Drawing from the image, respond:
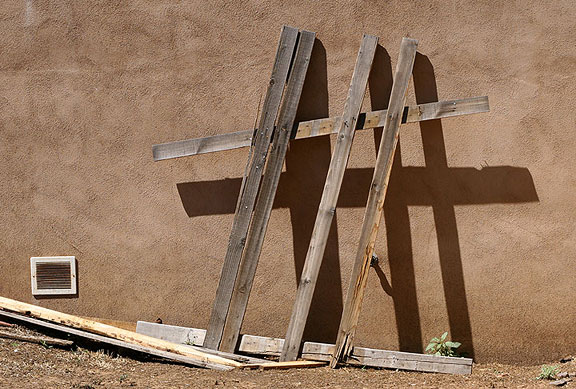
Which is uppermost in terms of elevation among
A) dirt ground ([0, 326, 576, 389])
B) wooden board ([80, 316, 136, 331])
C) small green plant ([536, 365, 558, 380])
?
small green plant ([536, 365, 558, 380])

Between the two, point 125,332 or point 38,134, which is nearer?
point 125,332

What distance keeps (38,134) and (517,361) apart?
405 centimetres

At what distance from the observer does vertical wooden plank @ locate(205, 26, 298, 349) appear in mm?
5020

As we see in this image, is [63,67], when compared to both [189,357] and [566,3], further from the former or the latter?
[566,3]

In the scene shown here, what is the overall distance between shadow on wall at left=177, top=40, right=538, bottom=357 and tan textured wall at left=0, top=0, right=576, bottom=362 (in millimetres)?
11

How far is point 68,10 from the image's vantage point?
5359 millimetres

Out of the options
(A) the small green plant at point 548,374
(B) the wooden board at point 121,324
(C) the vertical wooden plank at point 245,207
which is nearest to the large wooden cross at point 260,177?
(C) the vertical wooden plank at point 245,207

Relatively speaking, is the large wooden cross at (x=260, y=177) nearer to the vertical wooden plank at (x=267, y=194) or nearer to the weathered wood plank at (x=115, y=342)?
the vertical wooden plank at (x=267, y=194)

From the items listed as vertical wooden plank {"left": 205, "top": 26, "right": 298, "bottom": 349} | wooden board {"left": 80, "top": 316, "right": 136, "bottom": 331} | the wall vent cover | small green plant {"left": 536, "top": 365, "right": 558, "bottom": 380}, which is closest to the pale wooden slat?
vertical wooden plank {"left": 205, "top": 26, "right": 298, "bottom": 349}

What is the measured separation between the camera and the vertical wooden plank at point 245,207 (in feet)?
16.5

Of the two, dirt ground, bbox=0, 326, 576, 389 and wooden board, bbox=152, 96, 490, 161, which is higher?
wooden board, bbox=152, 96, 490, 161

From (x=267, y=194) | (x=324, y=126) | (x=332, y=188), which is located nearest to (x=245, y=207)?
(x=267, y=194)

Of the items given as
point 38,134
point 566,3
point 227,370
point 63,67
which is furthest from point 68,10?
point 566,3

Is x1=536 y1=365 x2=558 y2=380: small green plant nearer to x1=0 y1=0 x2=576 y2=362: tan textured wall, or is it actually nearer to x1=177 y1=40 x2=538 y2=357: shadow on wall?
x1=0 y1=0 x2=576 y2=362: tan textured wall
